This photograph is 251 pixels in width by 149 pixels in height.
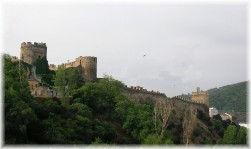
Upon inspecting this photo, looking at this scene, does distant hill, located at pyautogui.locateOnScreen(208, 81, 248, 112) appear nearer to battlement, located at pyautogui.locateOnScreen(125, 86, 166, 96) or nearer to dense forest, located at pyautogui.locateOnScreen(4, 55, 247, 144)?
battlement, located at pyautogui.locateOnScreen(125, 86, 166, 96)

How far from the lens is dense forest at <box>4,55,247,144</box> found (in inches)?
877

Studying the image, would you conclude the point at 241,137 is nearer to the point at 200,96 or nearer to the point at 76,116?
the point at 76,116

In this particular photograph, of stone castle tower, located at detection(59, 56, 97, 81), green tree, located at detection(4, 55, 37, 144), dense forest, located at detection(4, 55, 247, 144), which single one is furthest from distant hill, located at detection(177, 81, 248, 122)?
green tree, located at detection(4, 55, 37, 144)

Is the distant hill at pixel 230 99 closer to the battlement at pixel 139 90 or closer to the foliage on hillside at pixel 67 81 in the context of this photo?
the battlement at pixel 139 90

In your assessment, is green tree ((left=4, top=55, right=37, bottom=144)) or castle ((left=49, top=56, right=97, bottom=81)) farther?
castle ((left=49, top=56, right=97, bottom=81))

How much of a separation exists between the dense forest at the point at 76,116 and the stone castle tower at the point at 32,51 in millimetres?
1736

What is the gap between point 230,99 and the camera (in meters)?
84.5

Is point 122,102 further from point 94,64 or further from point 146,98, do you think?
point 146,98

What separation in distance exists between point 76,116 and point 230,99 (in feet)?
196

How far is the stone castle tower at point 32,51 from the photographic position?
38.2 metres

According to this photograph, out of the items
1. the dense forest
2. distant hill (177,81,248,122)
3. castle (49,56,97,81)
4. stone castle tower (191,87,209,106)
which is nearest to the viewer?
the dense forest

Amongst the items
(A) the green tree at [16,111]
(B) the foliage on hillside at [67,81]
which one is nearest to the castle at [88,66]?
(B) the foliage on hillside at [67,81]

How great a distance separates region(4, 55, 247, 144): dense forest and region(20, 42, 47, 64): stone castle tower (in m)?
1.74

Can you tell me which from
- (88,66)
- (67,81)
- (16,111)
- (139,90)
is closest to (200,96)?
(139,90)
